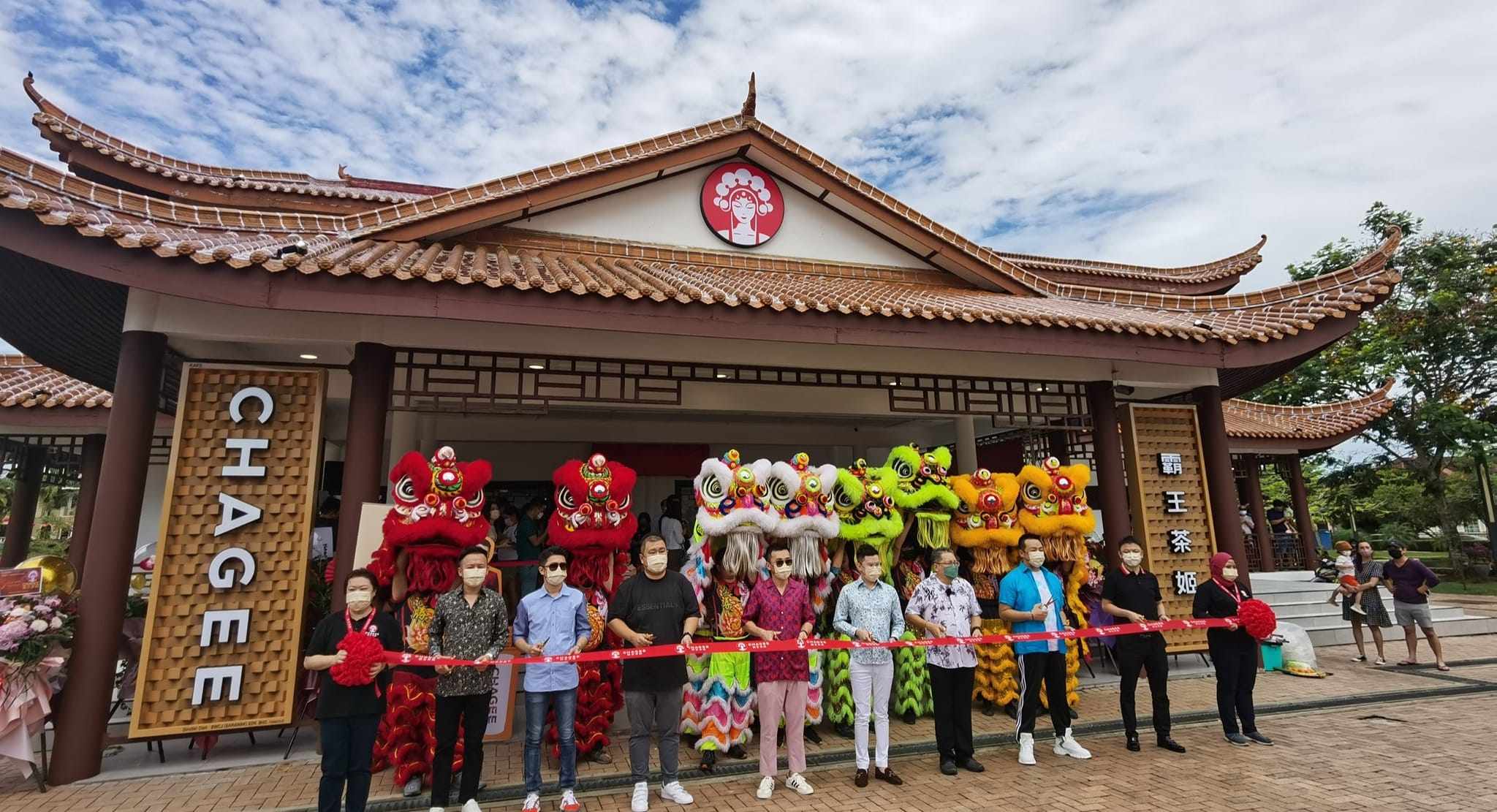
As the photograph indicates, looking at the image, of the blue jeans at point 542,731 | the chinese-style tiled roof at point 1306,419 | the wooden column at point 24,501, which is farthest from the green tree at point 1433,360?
the wooden column at point 24,501

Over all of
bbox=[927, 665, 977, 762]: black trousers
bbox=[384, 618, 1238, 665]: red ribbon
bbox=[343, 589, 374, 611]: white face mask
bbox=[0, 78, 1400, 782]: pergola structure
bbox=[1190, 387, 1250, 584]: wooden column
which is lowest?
bbox=[927, 665, 977, 762]: black trousers

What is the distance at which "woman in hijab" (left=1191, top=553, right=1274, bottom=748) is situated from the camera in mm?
5438

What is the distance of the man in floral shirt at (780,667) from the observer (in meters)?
4.56

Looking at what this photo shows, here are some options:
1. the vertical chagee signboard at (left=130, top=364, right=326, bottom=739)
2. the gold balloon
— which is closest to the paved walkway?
the vertical chagee signboard at (left=130, top=364, right=326, bottom=739)

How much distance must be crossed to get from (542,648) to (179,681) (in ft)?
9.92

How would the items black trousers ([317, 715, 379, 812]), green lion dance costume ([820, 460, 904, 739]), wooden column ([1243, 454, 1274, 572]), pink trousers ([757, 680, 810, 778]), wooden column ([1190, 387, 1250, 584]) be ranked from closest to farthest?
black trousers ([317, 715, 379, 812]) → pink trousers ([757, 680, 810, 778]) → green lion dance costume ([820, 460, 904, 739]) → wooden column ([1190, 387, 1250, 584]) → wooden column ([1243, 454, 1274, 572])

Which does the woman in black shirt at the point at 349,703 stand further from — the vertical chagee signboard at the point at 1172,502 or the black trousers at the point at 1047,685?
the vertical chagee signboard at the point at 1172,502

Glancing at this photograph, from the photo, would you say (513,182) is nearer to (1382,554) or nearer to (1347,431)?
(1347,431)

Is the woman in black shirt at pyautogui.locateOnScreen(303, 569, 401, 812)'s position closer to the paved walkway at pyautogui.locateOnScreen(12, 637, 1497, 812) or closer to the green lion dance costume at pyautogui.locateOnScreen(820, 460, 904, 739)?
the paved walkway at pyautogui.locateOnScreen(12, 637, 1497, 812)

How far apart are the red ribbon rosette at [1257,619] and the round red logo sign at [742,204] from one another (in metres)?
5.74

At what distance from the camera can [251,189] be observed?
10.6 meters

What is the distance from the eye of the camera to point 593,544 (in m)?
5.27

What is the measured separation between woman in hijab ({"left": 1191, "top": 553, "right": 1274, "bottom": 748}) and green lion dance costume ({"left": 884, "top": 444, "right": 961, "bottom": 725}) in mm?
2029

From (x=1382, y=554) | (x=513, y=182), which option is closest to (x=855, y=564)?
(x=513, y=182)
